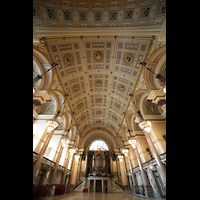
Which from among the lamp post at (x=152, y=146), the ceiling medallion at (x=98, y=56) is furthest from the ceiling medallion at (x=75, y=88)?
the lamp post at (x=152, y=146)

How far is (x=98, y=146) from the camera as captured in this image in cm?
2273

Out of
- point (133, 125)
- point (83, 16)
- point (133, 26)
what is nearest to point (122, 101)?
point (133, 125)

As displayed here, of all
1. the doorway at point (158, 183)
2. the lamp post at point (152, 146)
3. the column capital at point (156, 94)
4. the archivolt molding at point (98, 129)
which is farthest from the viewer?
the archivolt molding at point (98, 129)

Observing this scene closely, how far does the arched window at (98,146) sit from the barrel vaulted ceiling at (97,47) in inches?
369

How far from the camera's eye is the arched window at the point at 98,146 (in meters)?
22.5

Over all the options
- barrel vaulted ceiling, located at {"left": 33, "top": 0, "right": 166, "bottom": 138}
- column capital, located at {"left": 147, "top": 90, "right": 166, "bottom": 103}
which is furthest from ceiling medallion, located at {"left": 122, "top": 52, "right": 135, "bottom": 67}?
column capital, located at {"left": 147, "top": 90, "right": 166, "bottom": 103}

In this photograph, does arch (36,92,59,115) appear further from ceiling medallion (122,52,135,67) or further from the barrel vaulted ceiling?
ceiling medallion (122,52,135,67)

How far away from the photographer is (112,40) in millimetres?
8312

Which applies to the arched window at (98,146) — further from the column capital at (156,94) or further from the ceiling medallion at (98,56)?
the ceiling medallion at (98,56)

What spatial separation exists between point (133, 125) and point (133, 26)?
414 inches
